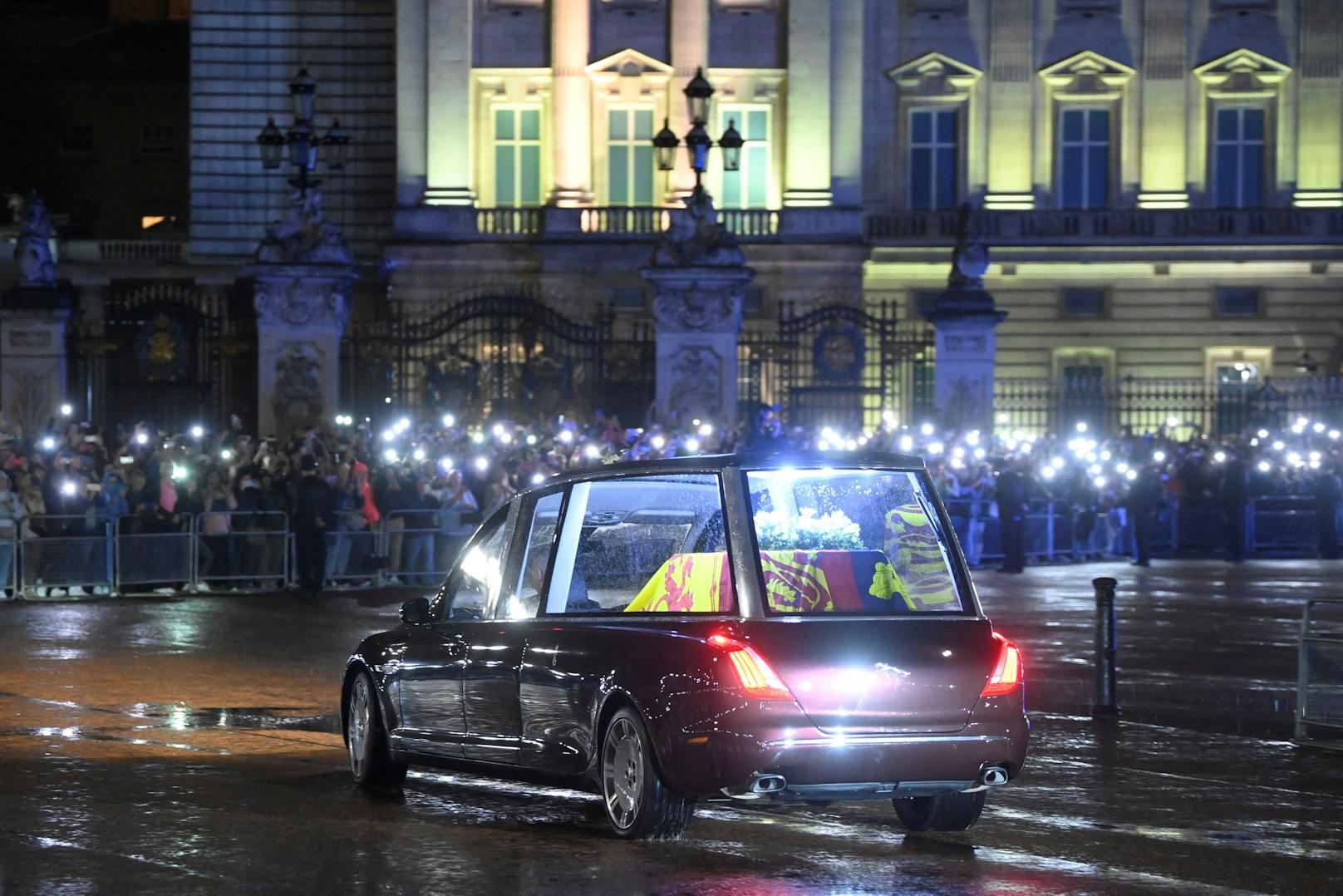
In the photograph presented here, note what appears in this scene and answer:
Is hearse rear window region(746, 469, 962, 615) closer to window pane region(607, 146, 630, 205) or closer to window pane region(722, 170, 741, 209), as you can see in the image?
window pane region(722, 170, 741, 209)

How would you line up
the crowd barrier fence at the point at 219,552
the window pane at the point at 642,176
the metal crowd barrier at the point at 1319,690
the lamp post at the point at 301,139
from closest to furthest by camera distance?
the metal crowd barrier at the point at 1319,690, the crowd barrier fence at the point at 219,552, the lamp post at the point at 301,139, the window pane at the point at 642,176

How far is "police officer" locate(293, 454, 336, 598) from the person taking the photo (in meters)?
26.4

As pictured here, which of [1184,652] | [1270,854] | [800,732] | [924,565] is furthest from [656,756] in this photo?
[1184,652]

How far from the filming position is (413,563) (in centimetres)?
2823

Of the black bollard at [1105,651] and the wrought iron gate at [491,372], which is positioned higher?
the wrought iron gate at [491,372]

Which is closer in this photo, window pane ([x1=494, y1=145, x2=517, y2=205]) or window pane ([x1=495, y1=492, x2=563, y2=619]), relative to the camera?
window pane ([x1=495, y1=492, x2=563, y2=619])

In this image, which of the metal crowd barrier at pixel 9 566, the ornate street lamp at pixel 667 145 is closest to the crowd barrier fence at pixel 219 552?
the metal crowd barrier at pixel 9 566

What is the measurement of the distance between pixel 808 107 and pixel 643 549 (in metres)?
43.9

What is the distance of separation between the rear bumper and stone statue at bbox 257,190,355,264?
82.0ft

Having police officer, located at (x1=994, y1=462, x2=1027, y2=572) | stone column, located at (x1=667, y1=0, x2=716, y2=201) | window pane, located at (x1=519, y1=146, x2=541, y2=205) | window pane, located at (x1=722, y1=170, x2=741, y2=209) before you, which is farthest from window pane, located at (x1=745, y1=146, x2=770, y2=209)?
police officer, located at (x1=994, y1=462, x2=1027, y2=572)

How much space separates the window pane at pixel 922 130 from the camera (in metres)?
57.0

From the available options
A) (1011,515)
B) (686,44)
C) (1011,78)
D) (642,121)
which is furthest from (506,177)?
(1011,515)

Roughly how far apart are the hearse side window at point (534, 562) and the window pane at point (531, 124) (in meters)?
44.0

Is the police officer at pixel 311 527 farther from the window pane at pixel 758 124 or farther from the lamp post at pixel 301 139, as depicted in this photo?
the window pane at pixel 758 124
